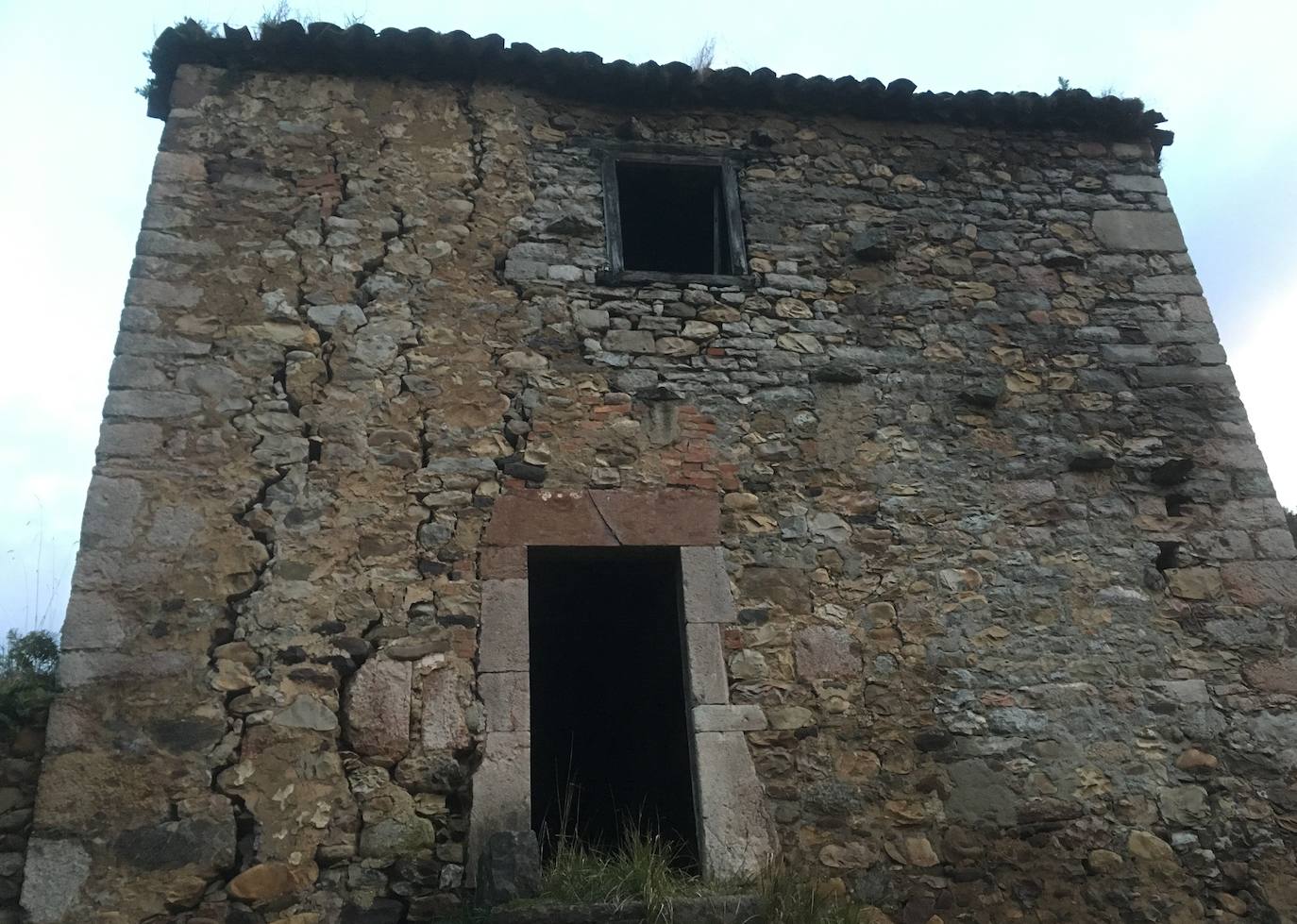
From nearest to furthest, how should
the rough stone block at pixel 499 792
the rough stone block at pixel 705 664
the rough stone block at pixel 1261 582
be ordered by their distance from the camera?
the rough stone block at pixel 499 792 < the rough stone block at pixel 705 664 < the rough stone block at pixel 1261 582

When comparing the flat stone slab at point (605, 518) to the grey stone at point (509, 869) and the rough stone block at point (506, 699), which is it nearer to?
the rough stone block at point (506, 699)

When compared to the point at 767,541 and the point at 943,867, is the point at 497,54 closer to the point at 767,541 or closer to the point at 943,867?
the point at 767,541

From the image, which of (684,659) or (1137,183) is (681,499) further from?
(1137,183)

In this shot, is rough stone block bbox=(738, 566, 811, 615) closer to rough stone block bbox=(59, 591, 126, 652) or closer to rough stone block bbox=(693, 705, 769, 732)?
rough stone block bbox=(693, 705, 769, 732)

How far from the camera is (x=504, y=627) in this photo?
4.29 meters

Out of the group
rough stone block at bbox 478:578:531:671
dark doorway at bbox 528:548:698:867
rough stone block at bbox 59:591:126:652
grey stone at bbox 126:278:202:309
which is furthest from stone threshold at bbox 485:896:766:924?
grey stone at bbox 126:278:202:309

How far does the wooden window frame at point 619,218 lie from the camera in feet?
17.3

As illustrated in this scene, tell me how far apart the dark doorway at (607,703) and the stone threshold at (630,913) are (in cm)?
206

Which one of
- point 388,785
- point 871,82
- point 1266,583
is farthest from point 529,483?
point 1266,583

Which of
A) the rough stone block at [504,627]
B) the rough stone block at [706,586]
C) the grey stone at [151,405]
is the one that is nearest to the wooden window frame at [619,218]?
the rough stone block at [706,586]

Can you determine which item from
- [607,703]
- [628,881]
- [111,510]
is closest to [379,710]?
[628,881]

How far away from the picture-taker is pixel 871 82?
19.4 ft

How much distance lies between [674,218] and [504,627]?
299 cm

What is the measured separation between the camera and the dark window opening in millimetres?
5680
